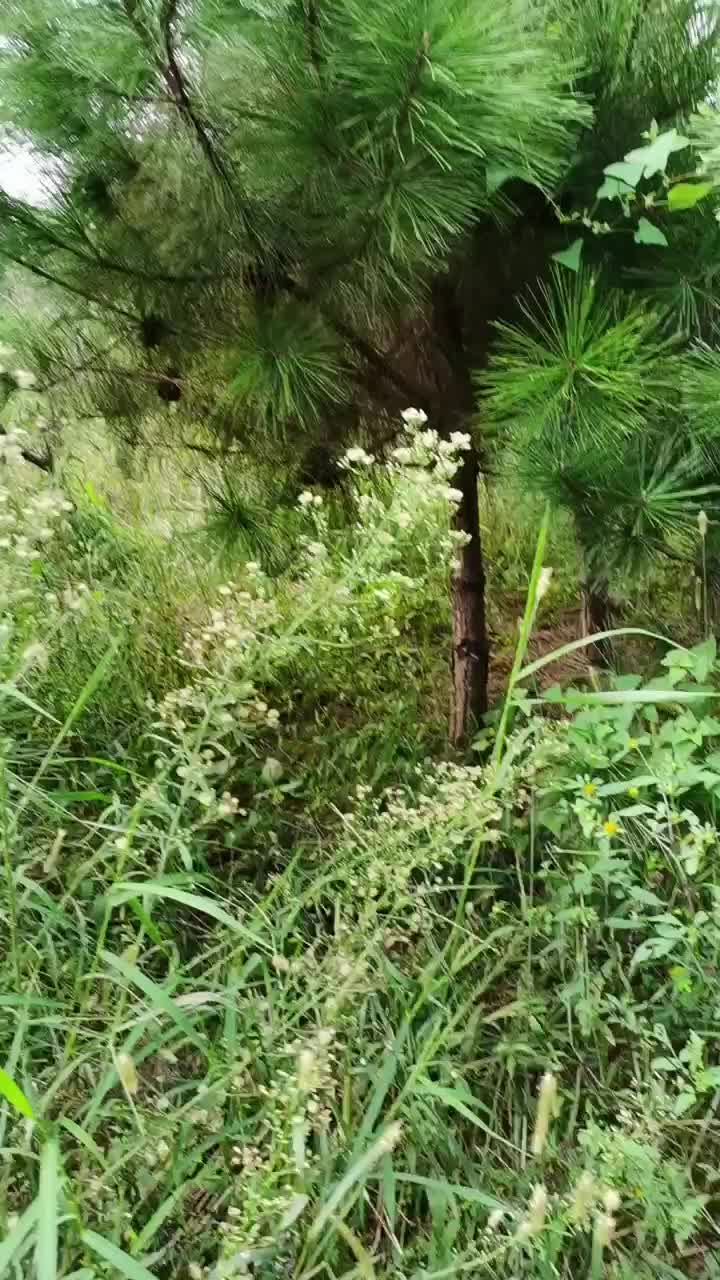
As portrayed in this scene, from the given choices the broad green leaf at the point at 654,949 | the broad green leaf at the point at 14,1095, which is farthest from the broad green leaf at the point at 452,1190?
the broad green leaf at the point at 14,1095

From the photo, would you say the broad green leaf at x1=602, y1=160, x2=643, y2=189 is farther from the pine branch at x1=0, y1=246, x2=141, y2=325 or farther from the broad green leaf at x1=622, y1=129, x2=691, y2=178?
the pine branch at x1=0, y1=246, x2=141, y2=325

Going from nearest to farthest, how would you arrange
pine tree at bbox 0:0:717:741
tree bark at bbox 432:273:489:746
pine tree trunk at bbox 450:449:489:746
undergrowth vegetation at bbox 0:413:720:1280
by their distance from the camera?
undergrowth vegetation at bbox 0:413:720:1280 < pine tree at bbox 0:0:717:741 < tree bark at bbox 432:273:489:746 < pine tree trunk at bbox 450:449:489:746

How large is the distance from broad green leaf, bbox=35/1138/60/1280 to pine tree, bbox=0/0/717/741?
2.44 feet

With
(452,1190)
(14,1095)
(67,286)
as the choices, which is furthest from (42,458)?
(452,1190)

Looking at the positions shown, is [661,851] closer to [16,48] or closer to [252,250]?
[252,250]

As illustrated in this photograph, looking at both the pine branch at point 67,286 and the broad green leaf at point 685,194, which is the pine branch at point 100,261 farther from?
the broad green leaf at point 685,194

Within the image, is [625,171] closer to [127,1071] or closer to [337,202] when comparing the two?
[337,202]

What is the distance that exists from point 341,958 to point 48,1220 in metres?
0.29

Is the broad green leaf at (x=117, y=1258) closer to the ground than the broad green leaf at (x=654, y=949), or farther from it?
closer to the ground

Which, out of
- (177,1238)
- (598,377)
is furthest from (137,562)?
(177,1238)

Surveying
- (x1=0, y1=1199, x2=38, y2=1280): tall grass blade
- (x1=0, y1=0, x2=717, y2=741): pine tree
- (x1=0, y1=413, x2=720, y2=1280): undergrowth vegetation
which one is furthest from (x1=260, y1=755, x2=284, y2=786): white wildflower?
(x1=0, y1=1199, x2=38, y2=1280): tall grass blade

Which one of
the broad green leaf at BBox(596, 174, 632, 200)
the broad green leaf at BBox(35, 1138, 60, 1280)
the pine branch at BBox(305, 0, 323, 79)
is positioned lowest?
the broad green leaf at BBox(35, 1138, 60, 1280)

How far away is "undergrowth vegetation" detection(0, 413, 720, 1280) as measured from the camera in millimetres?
761

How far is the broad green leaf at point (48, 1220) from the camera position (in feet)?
1.87
